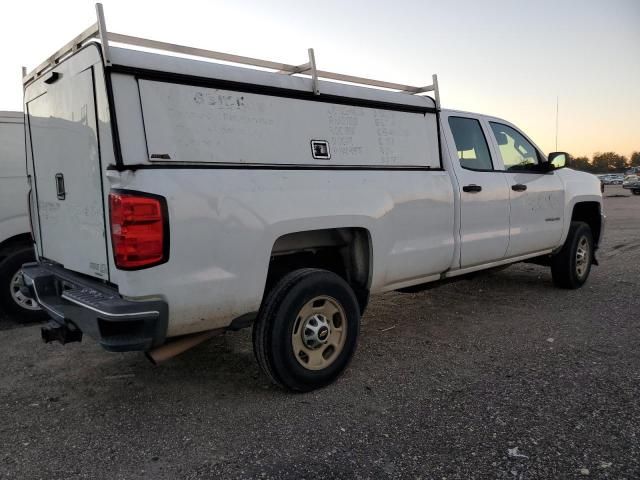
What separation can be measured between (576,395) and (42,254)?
402 centimetres

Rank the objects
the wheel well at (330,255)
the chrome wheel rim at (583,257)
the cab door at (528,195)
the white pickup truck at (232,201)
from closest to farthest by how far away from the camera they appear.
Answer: the white pickup truck at (232,201)
the wheel well at (330,255)
the cab door at (528,195)
the chrome wheel rim at (583,257)

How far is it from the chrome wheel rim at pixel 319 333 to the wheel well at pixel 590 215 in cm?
429

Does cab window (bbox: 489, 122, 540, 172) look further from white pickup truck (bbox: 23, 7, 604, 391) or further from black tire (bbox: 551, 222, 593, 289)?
black tire (bbox: 551, 222, 593, 289)

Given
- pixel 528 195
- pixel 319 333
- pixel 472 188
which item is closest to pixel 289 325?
pixel 319 333

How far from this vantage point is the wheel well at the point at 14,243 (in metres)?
5.26

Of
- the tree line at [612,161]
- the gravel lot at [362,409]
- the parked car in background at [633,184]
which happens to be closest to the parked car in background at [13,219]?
the gravel lot at [362,409]

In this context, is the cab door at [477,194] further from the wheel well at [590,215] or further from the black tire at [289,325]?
the wheel well at [590,215]

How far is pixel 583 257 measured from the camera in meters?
6.39

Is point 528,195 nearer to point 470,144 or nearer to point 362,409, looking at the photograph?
point 470,144

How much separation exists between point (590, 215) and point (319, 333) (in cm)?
489

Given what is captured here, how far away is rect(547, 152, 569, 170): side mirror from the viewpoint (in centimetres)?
553

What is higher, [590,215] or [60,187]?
[60,187]

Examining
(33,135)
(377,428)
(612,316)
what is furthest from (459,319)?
(33,135)

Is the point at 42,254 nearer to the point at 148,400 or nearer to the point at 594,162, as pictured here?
the point at 148,400
